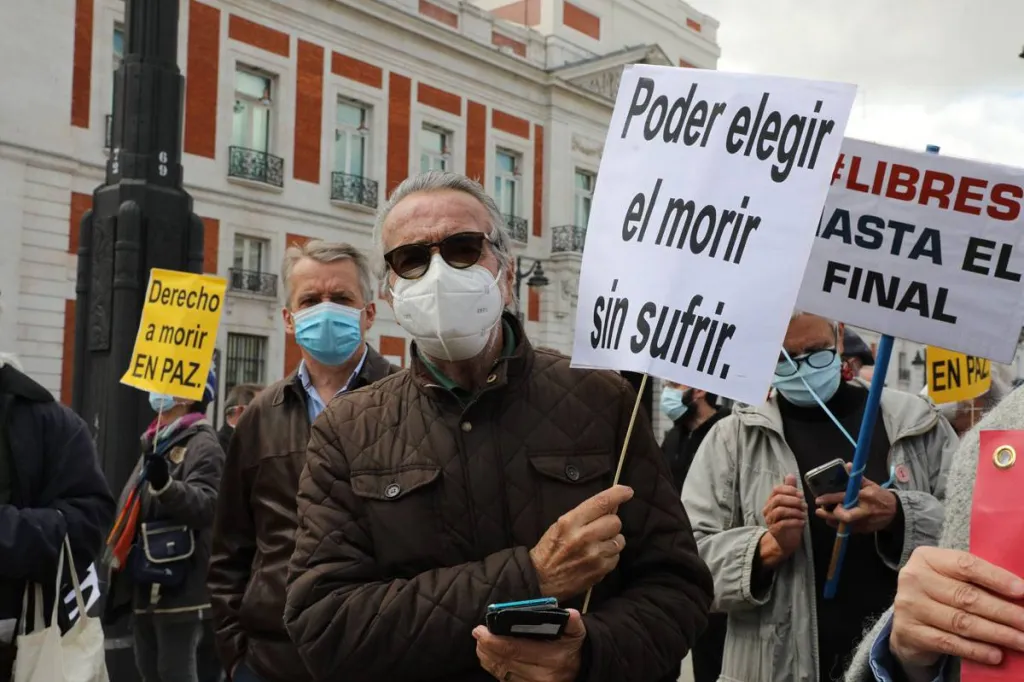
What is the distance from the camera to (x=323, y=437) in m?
2.24

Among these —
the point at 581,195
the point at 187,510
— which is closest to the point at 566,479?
the point at 187,510

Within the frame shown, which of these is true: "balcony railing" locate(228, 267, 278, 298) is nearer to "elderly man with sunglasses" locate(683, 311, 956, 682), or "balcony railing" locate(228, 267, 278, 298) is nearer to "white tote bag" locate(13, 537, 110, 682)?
"white tote bag" locate(13, 537, 110, 682)

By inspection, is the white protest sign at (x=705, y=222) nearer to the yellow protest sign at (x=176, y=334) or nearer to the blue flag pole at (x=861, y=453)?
the blue flag pole at (x=861, y=453)

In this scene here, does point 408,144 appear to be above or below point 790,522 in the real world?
above

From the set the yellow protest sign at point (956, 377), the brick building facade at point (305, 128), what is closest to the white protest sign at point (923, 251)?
the yellow protest sign at point (956, 377)

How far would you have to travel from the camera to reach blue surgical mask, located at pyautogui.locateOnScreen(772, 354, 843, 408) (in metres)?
3.29

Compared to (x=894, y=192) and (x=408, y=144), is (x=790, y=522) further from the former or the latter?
(x=408, y=144)

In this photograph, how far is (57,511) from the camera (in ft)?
11.0

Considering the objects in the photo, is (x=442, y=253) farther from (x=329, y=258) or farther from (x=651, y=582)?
(x=329, y=258)

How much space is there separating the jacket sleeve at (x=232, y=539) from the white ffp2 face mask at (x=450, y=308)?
4.07ft

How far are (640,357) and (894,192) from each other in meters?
1.13

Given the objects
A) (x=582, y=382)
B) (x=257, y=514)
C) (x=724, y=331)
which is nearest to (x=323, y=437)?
(x=582, y=382)

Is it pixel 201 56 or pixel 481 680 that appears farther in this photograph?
pixel 201 56

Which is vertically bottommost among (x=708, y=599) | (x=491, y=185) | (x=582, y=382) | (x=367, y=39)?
(x=708, y=599)
